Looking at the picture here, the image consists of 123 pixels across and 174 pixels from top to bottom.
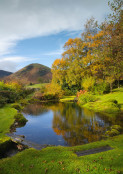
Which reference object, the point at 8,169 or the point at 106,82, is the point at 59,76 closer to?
the point at 106,82

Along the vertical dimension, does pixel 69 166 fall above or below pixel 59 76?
below

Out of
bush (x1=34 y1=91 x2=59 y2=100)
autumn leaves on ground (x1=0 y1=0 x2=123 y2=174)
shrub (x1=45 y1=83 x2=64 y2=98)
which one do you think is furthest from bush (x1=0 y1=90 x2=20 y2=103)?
shrub (x1=45 y1=83 x2=64 y2=98)

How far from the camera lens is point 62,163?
5527 millimetres

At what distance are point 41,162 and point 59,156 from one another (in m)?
0.99

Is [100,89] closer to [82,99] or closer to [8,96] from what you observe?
[82,99]

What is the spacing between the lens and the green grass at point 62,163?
505cm

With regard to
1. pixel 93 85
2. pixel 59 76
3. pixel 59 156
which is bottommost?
pixel 59 156

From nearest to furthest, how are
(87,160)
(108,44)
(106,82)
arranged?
1. (87,160)
2. (108,44)
3. (106,82)

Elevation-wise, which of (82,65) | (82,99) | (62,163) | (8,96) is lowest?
(62,163)

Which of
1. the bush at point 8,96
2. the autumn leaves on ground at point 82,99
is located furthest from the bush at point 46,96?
the bush at point 8,96

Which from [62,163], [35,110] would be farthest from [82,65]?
[62,163]

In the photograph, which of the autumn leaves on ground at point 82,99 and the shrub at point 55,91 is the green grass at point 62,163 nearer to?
the autumn leaves on ground at point 82,99

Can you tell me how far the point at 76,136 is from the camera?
10.5m

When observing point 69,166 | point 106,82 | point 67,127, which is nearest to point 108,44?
point 67,127
